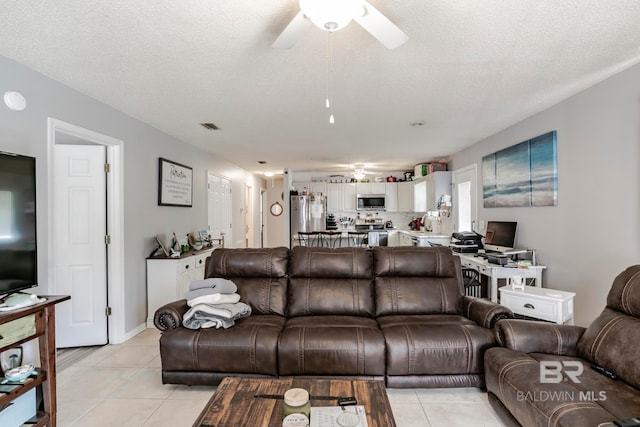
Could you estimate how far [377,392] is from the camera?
5.21 ft

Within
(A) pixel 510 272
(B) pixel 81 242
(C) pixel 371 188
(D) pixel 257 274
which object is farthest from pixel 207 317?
(C) pixel 371 188

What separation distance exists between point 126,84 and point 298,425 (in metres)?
2.87

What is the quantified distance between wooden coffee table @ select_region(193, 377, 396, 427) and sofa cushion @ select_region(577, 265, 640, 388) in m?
1.29

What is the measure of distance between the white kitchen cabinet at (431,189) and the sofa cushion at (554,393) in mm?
4393

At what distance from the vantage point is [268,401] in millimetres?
1526

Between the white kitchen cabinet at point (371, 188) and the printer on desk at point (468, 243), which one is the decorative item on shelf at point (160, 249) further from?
the white kitchen cabinet at point (371, 188)

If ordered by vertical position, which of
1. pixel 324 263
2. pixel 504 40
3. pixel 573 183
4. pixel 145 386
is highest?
pixel 504 40

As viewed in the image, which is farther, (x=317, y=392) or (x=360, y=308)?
(x=360, y=308)

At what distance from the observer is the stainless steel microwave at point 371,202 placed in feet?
26.0

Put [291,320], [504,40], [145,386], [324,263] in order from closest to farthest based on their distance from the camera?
[504,40] → [145,386] → [291,320] → [324,263]

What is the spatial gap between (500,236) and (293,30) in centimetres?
364

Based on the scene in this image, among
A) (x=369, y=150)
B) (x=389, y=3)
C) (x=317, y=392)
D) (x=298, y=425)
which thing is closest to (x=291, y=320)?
(x=317, y=392)

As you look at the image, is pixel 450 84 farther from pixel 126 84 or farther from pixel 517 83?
pixel 126 84

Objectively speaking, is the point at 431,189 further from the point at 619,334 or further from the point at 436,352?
the point at 619,334
